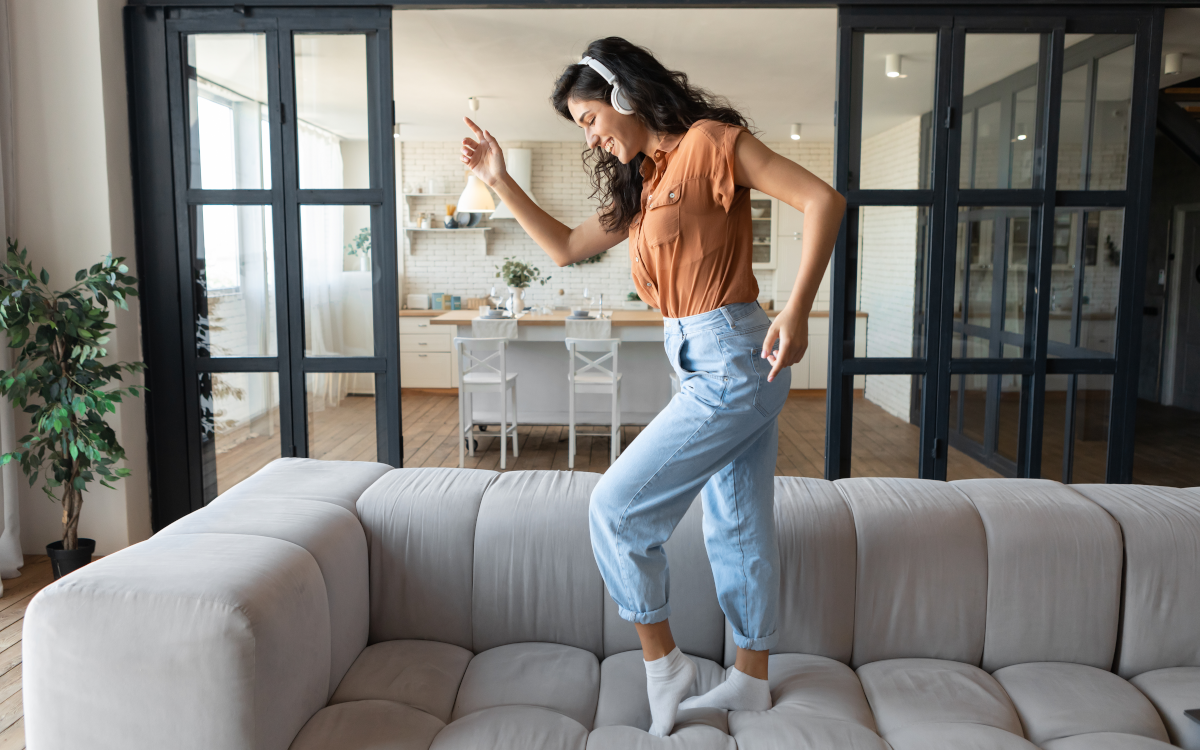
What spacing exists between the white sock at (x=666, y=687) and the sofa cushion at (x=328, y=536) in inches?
23.3

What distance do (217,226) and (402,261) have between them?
5.55 m

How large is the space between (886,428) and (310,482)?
251 cm

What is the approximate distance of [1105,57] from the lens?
10.8 ft

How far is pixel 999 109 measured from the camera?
329 centimetres

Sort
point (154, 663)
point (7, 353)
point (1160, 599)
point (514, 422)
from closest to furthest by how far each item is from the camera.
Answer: point (154, 663) → point (1160, 599) → point (7, 353) → point (514, 422)

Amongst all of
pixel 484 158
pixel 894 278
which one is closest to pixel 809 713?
pixel 484 158

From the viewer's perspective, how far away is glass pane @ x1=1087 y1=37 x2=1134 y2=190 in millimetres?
3279

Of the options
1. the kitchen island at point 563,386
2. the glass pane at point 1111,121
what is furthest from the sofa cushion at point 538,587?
the kitchen island at point 563,386

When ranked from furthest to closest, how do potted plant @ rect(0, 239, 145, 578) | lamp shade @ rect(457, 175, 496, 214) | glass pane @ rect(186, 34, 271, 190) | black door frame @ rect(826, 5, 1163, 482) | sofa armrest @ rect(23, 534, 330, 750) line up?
lamp shade @ rect(457, 175, 496, 214)
glass pane @ rect(186, 34, 271, 190)
black door frame @ rect(826, 5, 1163, 482)
potted plant @ rect(0, 239, 145, 578)
sofa armrest @ rect(23, 534, 330, 750)

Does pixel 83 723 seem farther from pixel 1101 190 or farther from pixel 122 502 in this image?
pixel 1101 190

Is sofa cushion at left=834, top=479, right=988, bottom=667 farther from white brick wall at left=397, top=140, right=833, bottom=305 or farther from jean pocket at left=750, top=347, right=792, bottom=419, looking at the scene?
white brick wall at left=397, top=140, right=833, bottom=305

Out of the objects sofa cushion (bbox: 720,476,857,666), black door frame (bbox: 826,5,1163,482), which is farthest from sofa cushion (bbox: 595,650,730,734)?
black door frame (bbox: 826,5,1163,482)

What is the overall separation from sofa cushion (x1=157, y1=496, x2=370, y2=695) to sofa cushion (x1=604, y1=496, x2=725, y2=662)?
20.6 inches

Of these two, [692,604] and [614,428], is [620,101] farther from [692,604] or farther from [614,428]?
[614,428]
